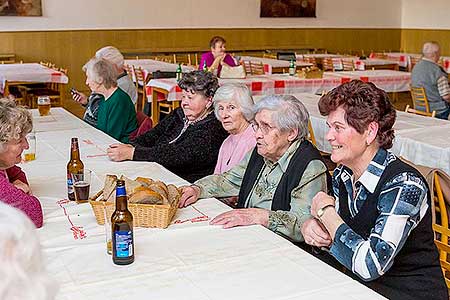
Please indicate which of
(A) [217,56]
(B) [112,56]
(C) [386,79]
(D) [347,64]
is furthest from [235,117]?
(D) [347,64]

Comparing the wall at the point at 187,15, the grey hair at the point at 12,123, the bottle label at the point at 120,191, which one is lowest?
the bottle label at the point at 120,191

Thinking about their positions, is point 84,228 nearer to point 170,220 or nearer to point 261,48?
point 170,220

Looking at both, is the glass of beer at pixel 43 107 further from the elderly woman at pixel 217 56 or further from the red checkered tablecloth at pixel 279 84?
the elderly woman at pixel 217 56

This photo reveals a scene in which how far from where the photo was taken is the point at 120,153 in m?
3.42

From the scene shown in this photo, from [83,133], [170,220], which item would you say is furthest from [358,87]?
[83,133]

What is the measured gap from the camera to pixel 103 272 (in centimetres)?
185

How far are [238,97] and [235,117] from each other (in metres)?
0.11

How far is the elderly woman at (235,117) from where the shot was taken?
3.36m

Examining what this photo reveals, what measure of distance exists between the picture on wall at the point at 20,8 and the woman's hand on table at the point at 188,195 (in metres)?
9.19

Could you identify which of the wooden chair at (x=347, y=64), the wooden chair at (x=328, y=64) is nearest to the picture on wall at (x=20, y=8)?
the wooden chair at (x=328, y=64)

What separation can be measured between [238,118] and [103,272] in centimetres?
168

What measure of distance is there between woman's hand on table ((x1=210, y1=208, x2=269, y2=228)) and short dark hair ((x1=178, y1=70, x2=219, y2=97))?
1.43m

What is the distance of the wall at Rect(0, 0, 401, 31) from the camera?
36.9 feet

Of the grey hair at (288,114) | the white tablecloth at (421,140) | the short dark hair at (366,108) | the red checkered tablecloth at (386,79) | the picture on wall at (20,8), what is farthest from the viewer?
the picture on wall at (20,8)
